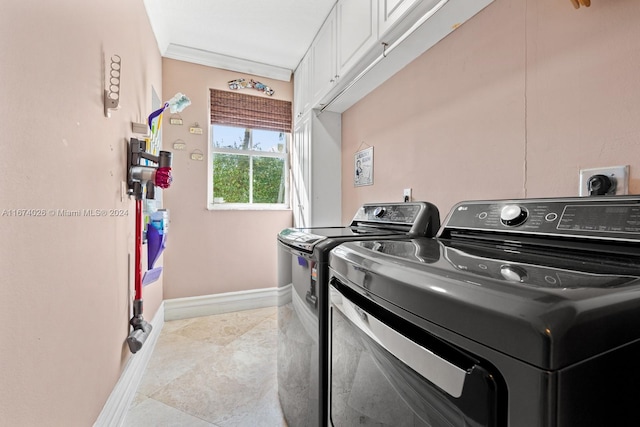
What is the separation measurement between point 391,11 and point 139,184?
1.62m

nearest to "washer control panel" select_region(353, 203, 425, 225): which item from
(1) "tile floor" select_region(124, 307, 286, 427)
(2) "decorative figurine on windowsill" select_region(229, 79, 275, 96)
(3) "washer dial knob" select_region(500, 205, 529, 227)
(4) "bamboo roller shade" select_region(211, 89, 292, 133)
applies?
(3) "washer dial knob" select_region(500, 205, 529, 227)

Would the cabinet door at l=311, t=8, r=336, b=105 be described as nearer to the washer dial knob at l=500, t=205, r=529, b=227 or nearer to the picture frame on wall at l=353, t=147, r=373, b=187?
→ the picture frame on wall at l=353, t=147, r=373, b=187

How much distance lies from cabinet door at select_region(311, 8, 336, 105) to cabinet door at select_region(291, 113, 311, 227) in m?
0.29

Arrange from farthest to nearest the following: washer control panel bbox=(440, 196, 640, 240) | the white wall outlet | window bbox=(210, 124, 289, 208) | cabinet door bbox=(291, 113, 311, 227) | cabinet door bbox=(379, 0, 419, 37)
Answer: window bbox=(210, 124, 289, 208) < cabinet door bbox=(291, 113, 311, 227) < cabinet door bbox=(379, 0, 419, 37) < the white wall outlet < washer control panel bbox=(440, 196, 640, 240)

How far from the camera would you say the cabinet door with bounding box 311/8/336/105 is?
2.05 metres

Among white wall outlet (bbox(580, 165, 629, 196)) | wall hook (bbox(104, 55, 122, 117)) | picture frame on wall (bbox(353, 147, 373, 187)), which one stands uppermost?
wall hook (bbox(104, 55, 122, 117))

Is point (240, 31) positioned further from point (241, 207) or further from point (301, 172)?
point (241, 207)

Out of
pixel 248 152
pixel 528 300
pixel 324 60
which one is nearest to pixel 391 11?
pixel 324 60

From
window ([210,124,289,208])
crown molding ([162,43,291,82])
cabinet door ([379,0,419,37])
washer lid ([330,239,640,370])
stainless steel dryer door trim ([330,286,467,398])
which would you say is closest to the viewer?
washer lid ([330,239,640,370])

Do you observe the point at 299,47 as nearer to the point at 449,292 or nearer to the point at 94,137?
the point at 94,137

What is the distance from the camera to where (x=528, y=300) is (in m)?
0.35

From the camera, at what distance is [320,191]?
253 centimetres

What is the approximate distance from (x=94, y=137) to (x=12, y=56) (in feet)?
1.60

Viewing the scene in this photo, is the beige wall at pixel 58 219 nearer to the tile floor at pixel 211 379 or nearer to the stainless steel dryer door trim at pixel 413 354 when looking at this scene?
the tile floor at pixel 211 379
